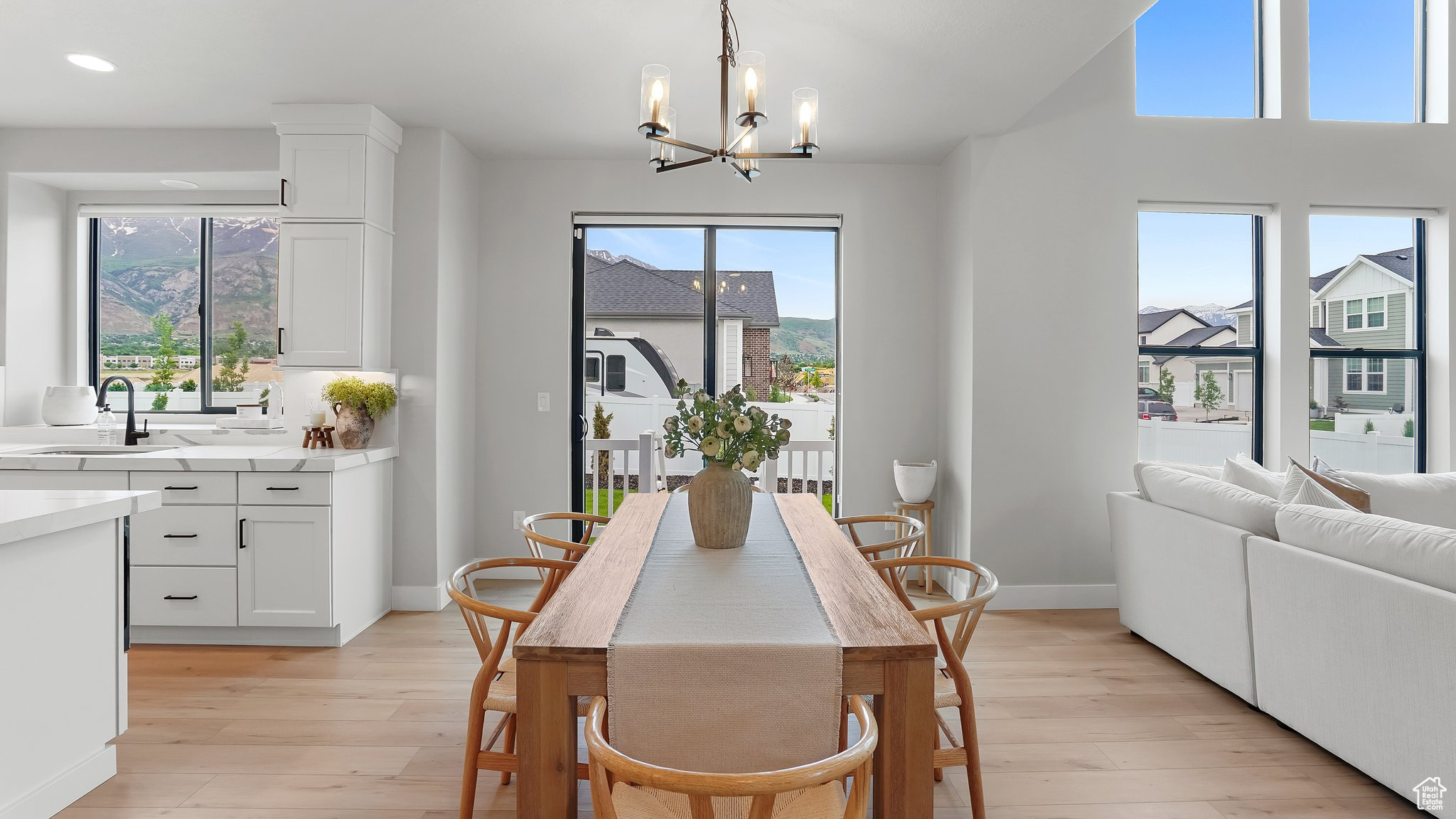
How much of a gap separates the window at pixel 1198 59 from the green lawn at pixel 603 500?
2.94 metres

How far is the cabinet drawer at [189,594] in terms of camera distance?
3400 millimetres

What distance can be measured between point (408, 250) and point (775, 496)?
7.89 ft

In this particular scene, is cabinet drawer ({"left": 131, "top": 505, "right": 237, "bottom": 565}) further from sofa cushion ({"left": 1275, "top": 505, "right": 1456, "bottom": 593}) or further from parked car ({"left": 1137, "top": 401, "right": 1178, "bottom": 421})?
parked car ({"left": 1137, "top": 401, "right": 1178, "bottom": 421})

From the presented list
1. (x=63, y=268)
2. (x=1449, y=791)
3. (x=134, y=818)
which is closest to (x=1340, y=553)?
(x=1449, y=791)

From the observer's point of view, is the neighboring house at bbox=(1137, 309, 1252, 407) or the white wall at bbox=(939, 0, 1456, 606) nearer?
the white wall at bbox=(939, 0, 1456, 606)

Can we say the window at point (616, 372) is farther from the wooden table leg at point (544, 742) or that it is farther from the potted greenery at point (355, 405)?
the wooden table leg at point (544, 742)

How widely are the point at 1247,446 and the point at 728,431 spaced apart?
3.75 meters

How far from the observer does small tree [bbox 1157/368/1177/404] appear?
4.31 m

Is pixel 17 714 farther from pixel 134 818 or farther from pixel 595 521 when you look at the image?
pixel 595 521

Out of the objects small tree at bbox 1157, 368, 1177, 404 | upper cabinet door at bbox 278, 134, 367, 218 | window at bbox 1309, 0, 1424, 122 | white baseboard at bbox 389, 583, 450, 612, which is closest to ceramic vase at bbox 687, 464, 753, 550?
white baseboard at bbox 389, 583, 450, 612

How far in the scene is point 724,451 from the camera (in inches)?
85.7

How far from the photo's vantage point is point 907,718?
1429 millimetres

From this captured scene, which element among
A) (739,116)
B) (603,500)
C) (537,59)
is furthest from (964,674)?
(603,500)

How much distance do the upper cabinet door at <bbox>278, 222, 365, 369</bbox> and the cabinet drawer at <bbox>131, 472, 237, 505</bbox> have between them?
69cm
